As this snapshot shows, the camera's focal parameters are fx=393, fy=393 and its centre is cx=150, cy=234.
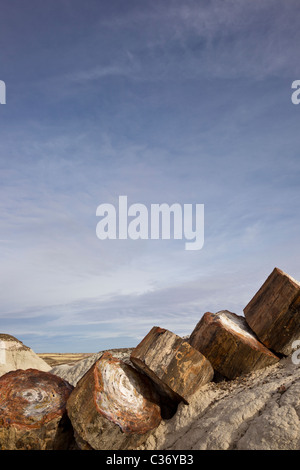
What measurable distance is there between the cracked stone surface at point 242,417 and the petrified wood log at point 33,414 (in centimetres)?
143

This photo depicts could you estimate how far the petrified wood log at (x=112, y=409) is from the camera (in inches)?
233

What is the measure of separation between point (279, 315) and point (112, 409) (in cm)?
331

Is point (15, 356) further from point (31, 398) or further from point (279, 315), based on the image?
point (279, 315)

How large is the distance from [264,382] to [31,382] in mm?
4078

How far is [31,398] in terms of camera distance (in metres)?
6.78

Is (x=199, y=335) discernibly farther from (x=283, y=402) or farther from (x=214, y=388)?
(x=283, y=402)

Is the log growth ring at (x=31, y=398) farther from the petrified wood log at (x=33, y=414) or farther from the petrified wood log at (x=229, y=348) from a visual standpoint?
the petrified wood log at (x=229, y=348)

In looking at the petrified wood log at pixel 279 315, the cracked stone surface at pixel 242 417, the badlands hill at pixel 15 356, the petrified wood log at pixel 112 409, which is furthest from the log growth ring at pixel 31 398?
the badlands hill at pixel 15 356

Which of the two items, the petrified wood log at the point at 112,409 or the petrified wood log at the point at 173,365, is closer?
the petrified wood log at the point at 112,409

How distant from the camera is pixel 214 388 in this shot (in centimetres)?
682

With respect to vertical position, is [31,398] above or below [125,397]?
below

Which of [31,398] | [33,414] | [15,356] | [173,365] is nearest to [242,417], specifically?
[173,365]
